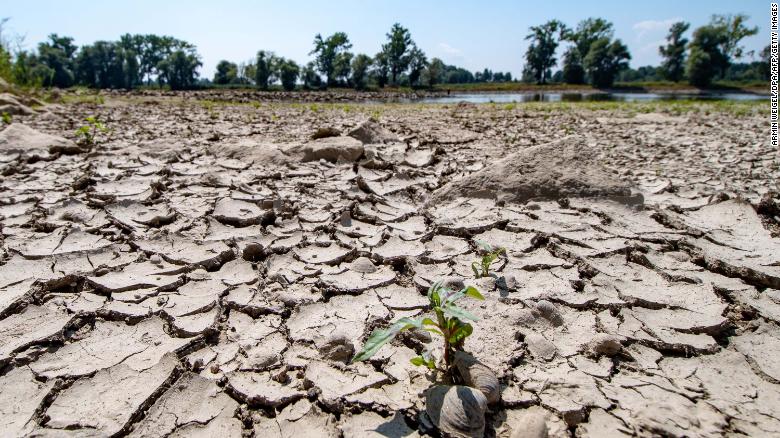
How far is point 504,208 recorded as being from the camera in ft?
9.63

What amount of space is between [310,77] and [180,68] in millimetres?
16556

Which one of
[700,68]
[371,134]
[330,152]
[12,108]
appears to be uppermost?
[700,68]

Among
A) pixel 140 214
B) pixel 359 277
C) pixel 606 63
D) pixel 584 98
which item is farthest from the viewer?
pixel 606 63

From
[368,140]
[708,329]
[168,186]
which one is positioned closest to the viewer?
[708,329]

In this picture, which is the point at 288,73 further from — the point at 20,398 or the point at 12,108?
the point at 20,398

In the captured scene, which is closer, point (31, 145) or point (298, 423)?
point (298, 423)

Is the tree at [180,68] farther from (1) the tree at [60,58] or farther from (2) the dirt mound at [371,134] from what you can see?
(2) the dirt mound at [371,134]

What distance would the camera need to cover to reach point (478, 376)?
127 cm

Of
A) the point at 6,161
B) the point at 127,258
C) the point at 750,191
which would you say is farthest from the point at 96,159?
the point at 750,191

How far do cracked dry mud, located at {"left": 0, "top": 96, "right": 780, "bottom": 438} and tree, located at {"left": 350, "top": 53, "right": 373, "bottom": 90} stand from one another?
163 feet

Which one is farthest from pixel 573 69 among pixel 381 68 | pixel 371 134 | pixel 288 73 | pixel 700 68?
pixel 371 134

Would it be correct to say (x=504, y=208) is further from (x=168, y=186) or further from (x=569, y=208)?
(x=168, y=186)

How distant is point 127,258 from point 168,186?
1266 mm

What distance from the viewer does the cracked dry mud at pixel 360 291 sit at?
1286mm
